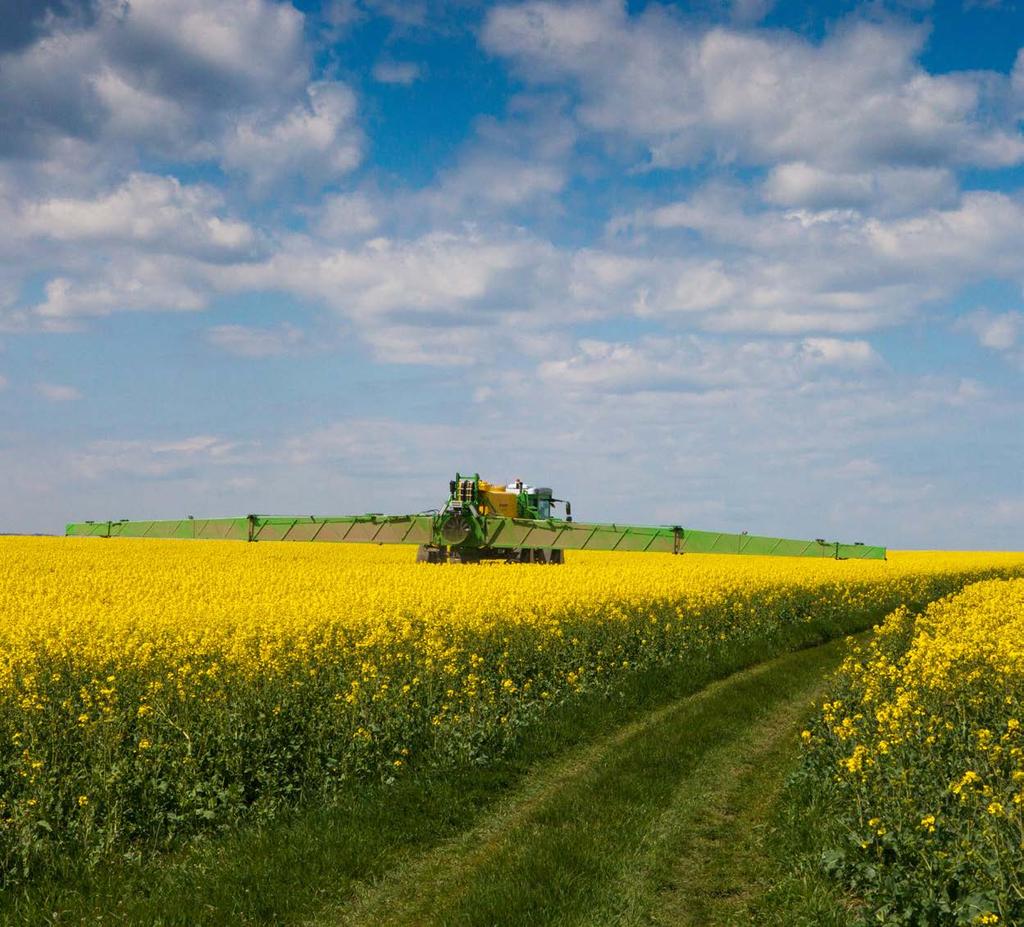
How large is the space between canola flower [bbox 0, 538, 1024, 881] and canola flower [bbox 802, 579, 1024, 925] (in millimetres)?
660

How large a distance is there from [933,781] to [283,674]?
25.5 feet

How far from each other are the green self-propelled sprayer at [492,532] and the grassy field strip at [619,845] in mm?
22909

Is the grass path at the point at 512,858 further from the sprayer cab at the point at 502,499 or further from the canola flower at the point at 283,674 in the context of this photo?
the sprayer cab at the point at 502,499

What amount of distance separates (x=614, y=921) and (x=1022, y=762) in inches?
147

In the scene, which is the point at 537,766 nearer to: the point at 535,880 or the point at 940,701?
the point at 535,880

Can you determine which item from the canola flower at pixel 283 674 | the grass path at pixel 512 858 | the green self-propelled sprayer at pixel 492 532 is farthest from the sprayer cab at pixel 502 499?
the grass path at pixel 512 858

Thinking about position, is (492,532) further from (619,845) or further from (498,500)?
(619,845)

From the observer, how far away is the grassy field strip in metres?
7.48

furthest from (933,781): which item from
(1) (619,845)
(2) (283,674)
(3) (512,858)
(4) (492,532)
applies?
(4) (492,532)

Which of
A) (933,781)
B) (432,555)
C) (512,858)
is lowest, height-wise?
(512,858)

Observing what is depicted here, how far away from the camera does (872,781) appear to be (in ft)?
28.0

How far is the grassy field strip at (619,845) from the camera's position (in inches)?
295

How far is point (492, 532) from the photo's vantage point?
3591 centimetres

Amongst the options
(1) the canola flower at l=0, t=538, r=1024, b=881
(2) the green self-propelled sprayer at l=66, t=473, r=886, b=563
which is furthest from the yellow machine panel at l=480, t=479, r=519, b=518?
(1) the canola flower at l=0, t=538, r=1024, b=881
